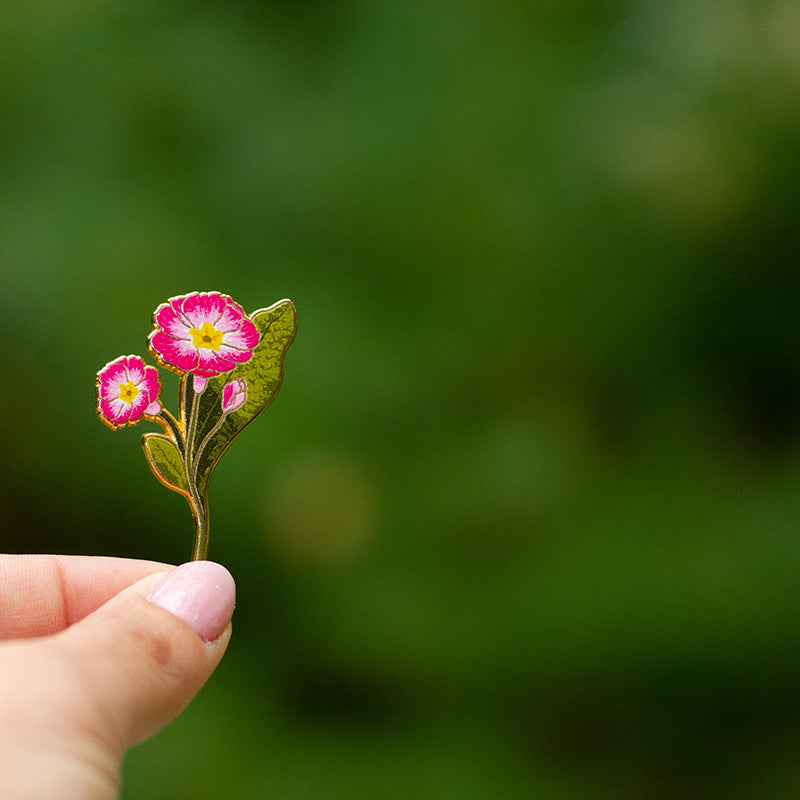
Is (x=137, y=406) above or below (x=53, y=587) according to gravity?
above

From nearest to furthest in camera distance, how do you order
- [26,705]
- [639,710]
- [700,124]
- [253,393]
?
1. [26,705]
2. [253,393]
3. [639,710]
4. [700,124]

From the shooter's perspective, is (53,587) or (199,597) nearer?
(199,597)

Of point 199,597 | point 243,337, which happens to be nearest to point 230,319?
point 243,337

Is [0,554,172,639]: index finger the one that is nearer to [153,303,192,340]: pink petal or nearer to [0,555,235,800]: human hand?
[0,555,235,800]: human hand

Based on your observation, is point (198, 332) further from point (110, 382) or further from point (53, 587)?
point (53, 587)

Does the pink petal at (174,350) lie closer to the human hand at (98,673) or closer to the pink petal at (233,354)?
the pink petal at (233,354)

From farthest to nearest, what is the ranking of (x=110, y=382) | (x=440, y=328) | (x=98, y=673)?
(x=440, y=328)
(x=110, y=382)
(x=98, y=673)

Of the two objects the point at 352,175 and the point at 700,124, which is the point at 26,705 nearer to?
the point at 352,175

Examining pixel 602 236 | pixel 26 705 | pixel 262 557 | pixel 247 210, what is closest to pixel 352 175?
pixel 247 210
